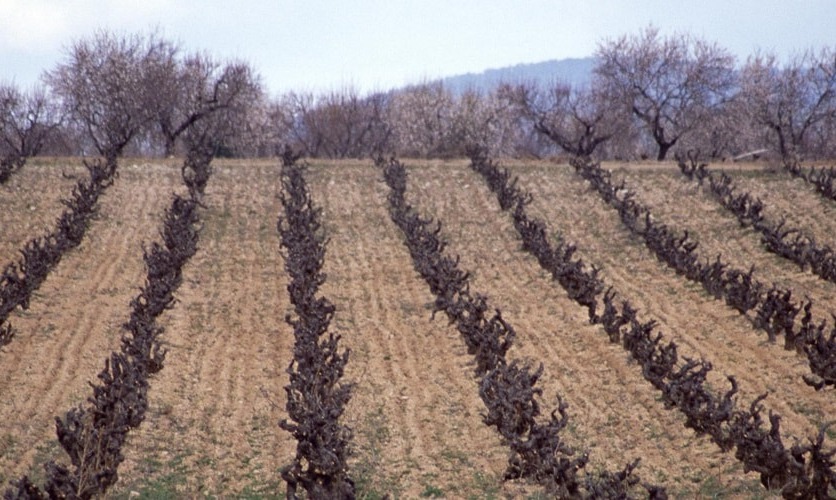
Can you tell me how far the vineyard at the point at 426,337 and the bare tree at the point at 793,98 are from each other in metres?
17.2

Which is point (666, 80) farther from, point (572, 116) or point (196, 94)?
point (196, 94)

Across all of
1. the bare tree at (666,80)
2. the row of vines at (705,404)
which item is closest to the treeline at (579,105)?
the bare tree at (666,80)

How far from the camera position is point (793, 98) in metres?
48.6

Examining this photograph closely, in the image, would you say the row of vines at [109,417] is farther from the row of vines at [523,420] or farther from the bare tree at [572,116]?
the bare tree at [572,116]

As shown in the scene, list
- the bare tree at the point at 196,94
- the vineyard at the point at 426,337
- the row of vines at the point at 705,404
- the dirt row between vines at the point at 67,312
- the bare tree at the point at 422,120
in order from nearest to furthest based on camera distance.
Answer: the row of vines at the point at 705,404 → the vineyard at the point at 426,337 → the dirt row between vines at the point at 67,312 → the bare tree at the point at 196,94 → the bare tree at the point at 422,120

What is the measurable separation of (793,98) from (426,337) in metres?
39.3

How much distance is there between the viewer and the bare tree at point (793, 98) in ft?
150

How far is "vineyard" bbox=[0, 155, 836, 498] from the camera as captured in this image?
9773 millimetres

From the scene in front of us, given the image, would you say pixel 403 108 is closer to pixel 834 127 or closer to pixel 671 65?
pixel 671 65

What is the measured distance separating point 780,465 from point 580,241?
609 inches

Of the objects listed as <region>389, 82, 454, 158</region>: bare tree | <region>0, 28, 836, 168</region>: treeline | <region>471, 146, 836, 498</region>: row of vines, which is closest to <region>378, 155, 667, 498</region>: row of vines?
<region>471, 146, 836, 498</region>: row of vines

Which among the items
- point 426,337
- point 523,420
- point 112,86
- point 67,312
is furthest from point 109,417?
point 112,86

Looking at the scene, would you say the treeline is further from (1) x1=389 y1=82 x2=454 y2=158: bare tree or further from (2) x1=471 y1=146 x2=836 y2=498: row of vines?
(2) x1=471 y1=146 x2=836 y2=498: row of vines

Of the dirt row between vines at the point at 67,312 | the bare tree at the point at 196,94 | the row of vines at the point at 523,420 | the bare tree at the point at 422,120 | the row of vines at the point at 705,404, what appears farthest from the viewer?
the bare tree at the point at 422,120
